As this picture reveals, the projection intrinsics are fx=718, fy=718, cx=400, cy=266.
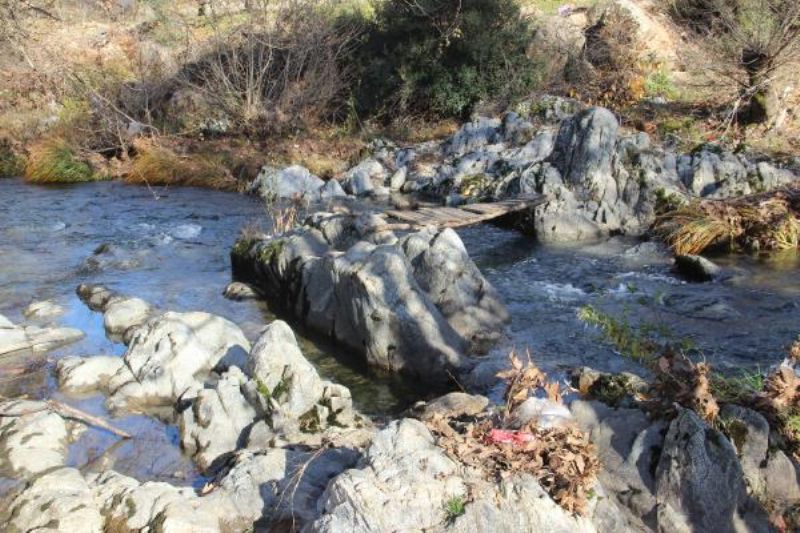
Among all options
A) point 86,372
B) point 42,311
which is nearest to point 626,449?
point 86,372

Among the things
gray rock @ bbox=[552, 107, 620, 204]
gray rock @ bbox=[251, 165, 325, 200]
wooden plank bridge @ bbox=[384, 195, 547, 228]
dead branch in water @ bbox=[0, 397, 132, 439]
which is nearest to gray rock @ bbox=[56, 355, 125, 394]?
dead branch in water @ bbox=[0, 397, 132, 439]

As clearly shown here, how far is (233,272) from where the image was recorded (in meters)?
11.2

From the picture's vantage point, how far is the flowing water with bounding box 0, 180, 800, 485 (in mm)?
7078

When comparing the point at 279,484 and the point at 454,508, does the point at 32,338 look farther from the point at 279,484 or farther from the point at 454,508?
the point at 454,508

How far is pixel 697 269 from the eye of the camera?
10.2 m

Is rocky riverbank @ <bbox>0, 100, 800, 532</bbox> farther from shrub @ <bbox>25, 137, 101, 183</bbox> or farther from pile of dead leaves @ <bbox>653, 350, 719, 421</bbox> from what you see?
shrub @ <bbox>25, 137, 101, 183</bbox>

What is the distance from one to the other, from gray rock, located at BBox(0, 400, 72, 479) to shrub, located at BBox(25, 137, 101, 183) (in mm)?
13983

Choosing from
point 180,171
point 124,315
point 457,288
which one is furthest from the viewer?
point 180,171

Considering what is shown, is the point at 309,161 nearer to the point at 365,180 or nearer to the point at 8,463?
the point at 365,180

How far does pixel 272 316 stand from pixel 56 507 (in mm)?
4890

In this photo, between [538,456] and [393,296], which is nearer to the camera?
[538,456]

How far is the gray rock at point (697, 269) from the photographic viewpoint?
10.1m

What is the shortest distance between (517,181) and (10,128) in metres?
16.0

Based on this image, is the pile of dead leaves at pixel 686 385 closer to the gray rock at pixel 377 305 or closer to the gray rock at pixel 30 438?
the gray rock at pixel 377 305
